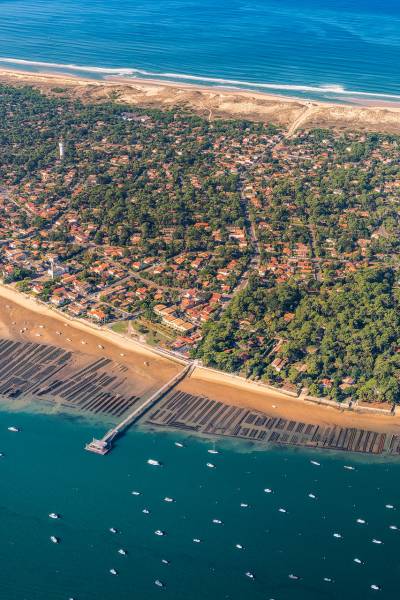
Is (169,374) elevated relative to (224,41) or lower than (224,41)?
lower

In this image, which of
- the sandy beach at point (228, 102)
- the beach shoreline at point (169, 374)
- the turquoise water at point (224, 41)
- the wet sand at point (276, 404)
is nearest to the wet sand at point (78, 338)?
the beach shoreline at point (169, 374)

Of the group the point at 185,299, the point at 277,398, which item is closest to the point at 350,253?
the point at 185,299

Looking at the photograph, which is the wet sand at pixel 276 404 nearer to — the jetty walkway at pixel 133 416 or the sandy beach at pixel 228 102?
the jetty walkway at pixel 133 416

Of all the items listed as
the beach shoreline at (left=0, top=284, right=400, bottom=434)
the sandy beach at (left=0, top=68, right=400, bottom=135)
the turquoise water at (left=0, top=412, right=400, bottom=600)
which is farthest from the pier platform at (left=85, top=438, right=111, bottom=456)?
the sandy beach at (left=0, top=68, right=400, bottom=135)

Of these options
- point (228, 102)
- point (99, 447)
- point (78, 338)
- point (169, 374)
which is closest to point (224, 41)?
point (228, 102)

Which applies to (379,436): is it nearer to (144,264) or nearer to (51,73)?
(144,264)

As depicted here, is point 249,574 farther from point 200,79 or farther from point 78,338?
point 200,79

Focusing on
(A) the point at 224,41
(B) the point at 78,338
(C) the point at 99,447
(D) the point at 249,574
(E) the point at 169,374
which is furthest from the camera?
(A) the point at 224,41
